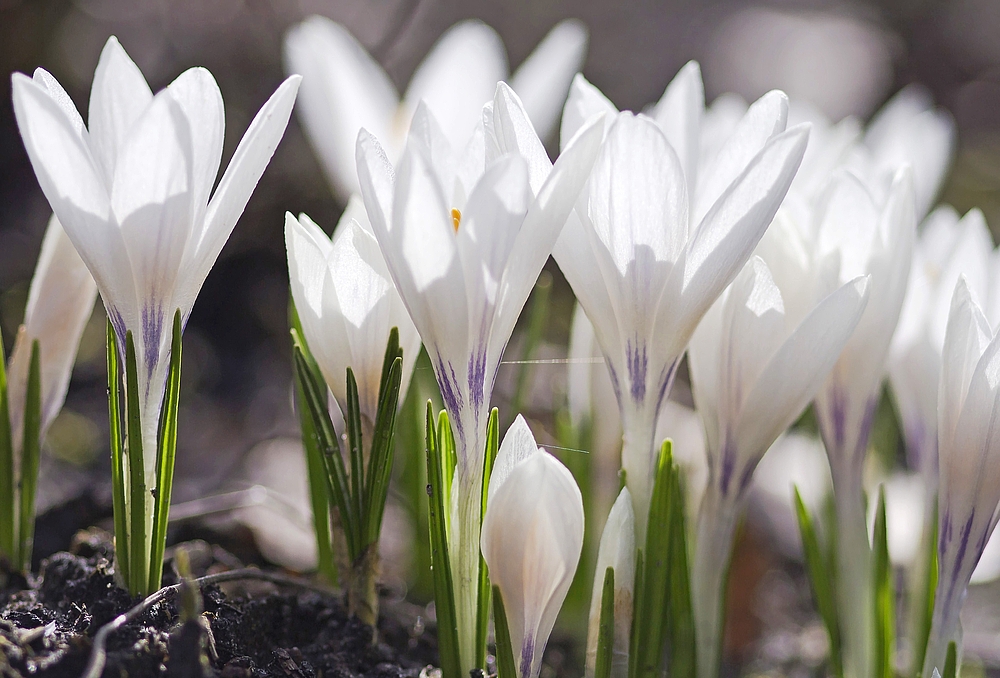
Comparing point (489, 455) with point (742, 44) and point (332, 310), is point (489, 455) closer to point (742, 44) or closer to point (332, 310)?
point (332, 310)

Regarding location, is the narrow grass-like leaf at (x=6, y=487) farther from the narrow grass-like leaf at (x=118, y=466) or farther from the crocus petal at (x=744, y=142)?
the crocus petal at (x=744, y=142)

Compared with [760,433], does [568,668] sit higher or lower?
lower

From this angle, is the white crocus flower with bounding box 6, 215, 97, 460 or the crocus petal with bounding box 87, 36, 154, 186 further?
the white crocus flower with bounding box 6, 215, 97, 460

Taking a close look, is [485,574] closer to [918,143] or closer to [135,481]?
[135,481]

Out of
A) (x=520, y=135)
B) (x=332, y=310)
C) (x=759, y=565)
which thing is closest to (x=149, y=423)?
(x=332, y=310)

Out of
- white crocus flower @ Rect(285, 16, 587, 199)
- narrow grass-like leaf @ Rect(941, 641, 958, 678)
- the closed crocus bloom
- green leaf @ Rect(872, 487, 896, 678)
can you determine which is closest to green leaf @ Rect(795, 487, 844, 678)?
green leaf @ Rect(872, 487, 896, 678)

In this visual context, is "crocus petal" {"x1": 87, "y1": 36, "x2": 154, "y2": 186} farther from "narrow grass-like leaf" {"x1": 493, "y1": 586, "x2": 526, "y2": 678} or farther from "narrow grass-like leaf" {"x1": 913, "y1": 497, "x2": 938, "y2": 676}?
"narrow grass-like leaf" {"x1": 913, "y1": 497, "x2": 938, "y2": 676}

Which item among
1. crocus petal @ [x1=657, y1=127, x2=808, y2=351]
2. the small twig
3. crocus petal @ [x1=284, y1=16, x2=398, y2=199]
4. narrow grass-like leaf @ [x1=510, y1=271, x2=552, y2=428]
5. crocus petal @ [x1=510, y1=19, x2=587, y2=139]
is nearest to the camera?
A: the small twig
